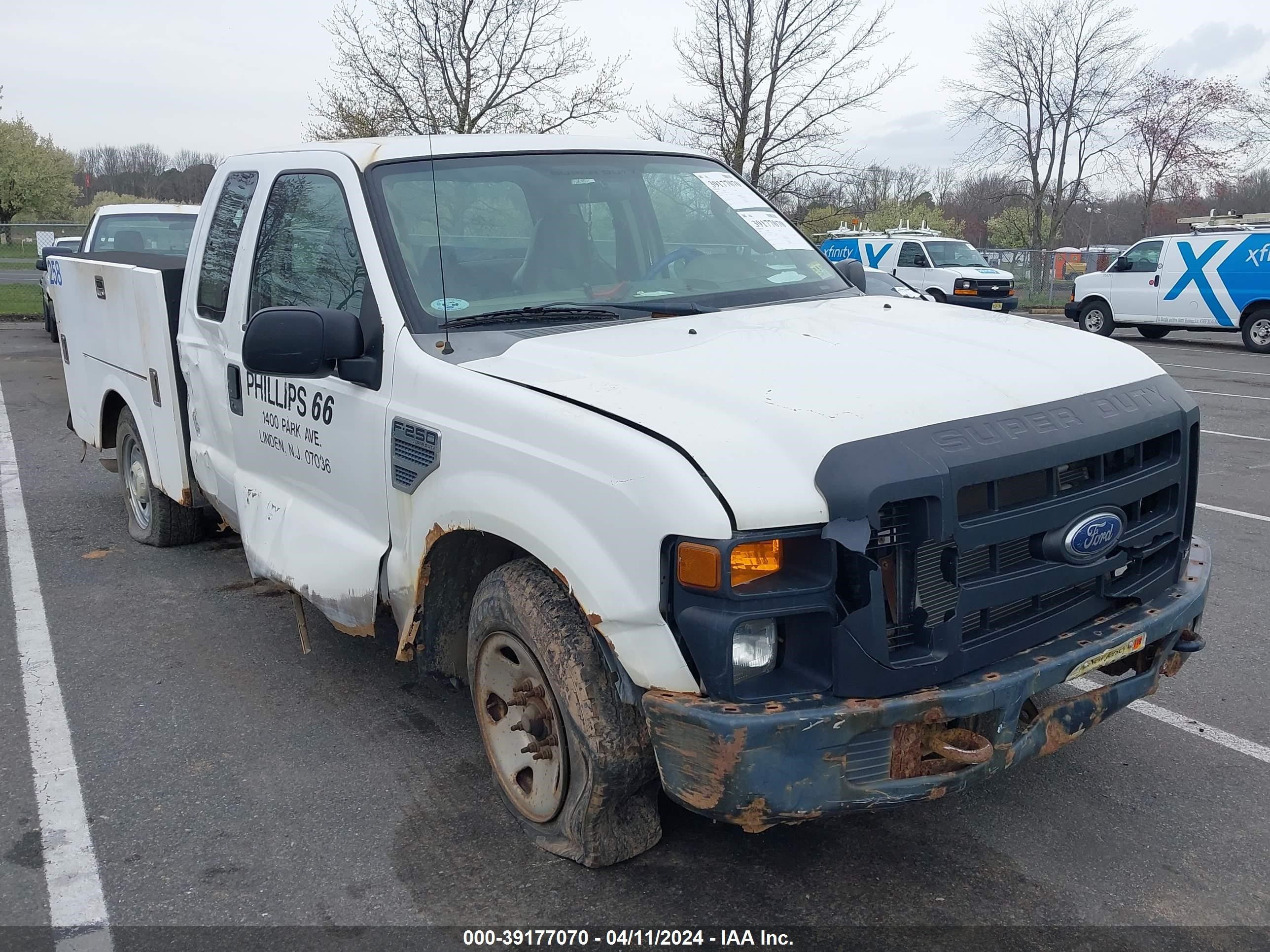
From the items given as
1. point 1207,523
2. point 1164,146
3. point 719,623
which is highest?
point 1164,146

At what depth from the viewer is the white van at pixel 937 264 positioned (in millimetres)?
23000

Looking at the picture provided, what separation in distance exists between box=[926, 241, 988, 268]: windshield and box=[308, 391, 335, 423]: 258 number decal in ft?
71.5

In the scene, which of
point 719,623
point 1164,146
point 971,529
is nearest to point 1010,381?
point 971,529

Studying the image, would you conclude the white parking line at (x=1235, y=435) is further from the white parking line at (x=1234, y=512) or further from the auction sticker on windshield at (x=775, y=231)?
the auction sticker on windshield at (x=775, y=231)

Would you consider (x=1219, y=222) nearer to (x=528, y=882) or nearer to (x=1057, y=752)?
(x=1057, y=752)

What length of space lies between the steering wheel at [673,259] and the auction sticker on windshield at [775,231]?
0.36 meters

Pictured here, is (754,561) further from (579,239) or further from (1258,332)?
(1258,332)

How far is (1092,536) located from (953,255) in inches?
894

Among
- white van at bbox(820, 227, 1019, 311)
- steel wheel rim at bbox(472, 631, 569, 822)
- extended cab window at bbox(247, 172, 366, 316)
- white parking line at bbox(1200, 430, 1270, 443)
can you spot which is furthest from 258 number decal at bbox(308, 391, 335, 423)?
white van at bbox(820, 227, 1019, 311)

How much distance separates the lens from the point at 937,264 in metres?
23.9

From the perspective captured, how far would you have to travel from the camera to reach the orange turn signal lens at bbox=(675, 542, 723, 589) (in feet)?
→ 7.77

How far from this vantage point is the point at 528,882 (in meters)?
3.00

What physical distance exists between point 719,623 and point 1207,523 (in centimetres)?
551

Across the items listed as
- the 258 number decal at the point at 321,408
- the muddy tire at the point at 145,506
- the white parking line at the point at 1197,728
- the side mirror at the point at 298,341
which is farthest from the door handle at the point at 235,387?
the white parking line at the point at 1197,728
